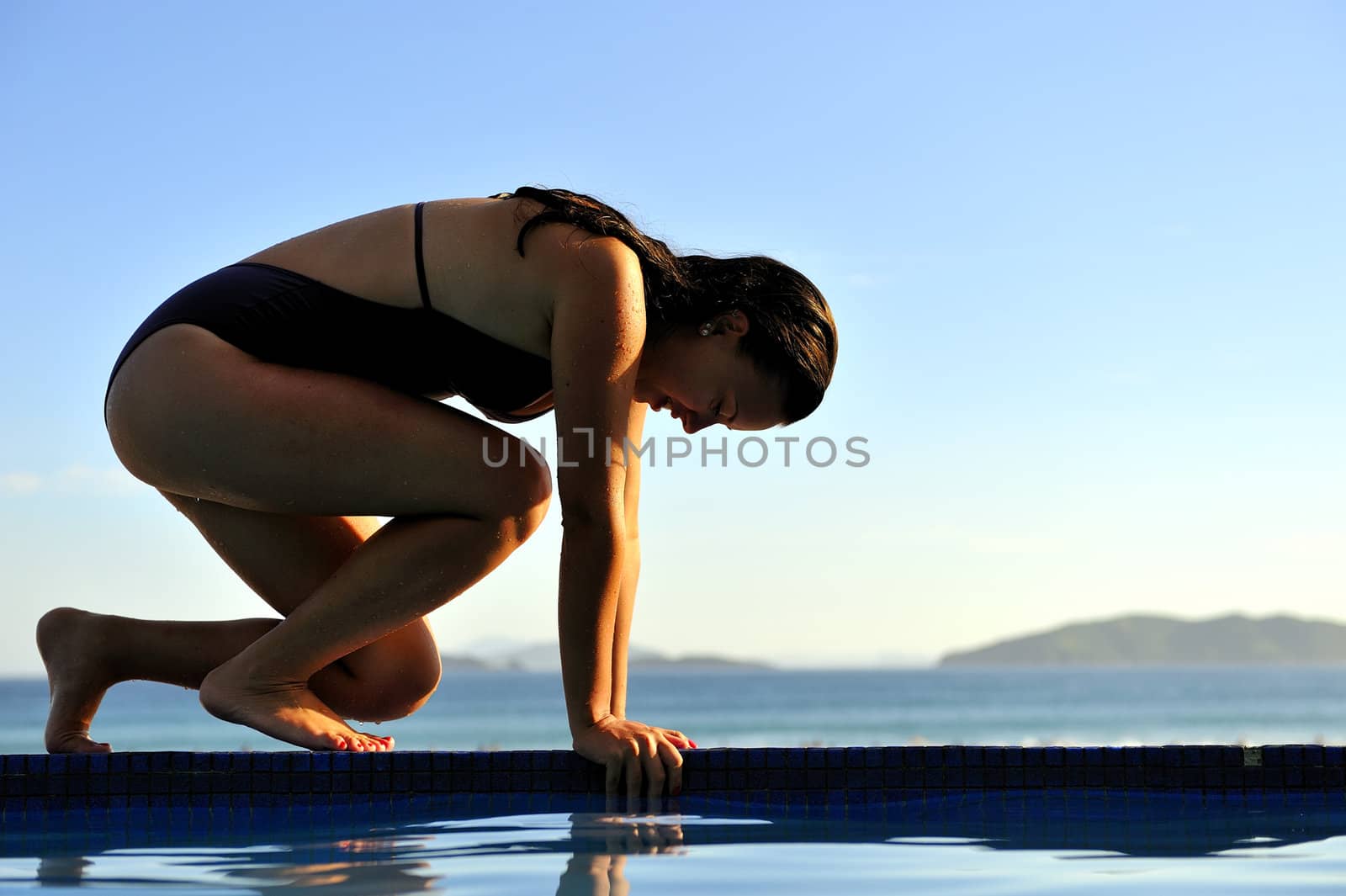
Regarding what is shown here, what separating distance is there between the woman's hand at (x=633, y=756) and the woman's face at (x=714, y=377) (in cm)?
70

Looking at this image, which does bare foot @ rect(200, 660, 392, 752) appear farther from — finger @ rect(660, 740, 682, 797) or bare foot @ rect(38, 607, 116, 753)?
finger @ rect(660, 740, 682, 797)

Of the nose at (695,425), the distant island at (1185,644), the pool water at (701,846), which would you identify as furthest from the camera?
the distant island at (1185,644)

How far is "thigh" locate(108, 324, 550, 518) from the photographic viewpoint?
258 cm

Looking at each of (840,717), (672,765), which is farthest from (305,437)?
(840,717)

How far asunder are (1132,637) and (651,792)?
389ft

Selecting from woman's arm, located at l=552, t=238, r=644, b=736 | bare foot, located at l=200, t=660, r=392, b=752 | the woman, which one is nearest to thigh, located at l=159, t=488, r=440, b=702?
the woman

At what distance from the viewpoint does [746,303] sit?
2.65 m

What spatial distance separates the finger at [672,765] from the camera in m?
2.46

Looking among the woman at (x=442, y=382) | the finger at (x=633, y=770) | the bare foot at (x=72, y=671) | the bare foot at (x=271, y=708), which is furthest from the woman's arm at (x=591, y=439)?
the bare foot at (x=72, y=671)

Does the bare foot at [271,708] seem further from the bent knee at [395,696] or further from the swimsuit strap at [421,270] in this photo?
the swimsuit strap at [421,270]

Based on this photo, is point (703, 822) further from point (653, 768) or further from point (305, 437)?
point (305, 437)

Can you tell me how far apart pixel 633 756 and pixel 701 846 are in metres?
0.55

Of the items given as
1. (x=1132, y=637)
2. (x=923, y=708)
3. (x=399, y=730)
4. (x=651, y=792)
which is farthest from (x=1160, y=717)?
(x=1132, y=637)

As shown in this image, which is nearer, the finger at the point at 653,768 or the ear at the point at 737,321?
the finger at the point at 653,768
